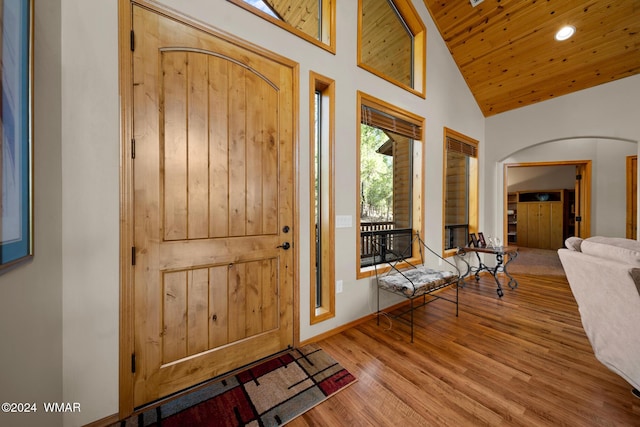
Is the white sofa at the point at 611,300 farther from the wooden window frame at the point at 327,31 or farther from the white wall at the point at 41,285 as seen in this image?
the white wall at the point at 41,285

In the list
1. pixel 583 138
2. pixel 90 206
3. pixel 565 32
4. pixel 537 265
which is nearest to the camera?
pixel 90 206

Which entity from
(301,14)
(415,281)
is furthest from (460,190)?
(301,14)

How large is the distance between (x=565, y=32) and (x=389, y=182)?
8.78 feet

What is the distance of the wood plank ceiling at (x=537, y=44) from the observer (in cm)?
275

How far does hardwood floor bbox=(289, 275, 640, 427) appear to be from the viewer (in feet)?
4.47

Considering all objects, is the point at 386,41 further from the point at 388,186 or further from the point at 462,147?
the point at 462,147

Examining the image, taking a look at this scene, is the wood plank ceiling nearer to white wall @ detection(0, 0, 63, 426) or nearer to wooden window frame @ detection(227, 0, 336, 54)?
wooden window frame @ detection(227, 0, 336, 54)

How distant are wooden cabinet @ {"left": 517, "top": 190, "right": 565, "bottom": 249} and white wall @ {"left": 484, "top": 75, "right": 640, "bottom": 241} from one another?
286 cm

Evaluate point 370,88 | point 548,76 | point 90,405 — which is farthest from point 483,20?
point 90,405

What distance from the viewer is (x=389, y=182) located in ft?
10.9

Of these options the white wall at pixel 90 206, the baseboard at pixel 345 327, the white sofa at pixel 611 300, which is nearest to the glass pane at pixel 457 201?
the baseboard at pixel 345 327

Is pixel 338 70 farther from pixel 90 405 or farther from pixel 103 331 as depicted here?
pixel 90 405

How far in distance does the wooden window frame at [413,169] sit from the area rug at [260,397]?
3.29ft

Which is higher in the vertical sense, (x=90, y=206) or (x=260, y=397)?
(x=90, y=206)
